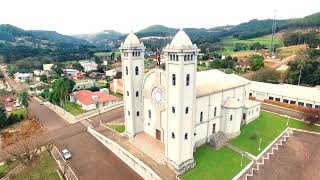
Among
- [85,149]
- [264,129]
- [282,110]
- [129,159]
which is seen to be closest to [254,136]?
[264,129]

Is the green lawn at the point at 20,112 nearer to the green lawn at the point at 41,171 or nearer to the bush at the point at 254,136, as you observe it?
the green lawn at the point at 41,171

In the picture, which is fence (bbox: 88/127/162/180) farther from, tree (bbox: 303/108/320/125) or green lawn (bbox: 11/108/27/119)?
tree (bbox: 303/108/320/125)

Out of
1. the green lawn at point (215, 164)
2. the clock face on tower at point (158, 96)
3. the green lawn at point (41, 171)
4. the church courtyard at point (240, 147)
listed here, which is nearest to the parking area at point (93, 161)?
the green lawn at point (41, 171)

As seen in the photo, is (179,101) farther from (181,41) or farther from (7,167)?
(7,167)

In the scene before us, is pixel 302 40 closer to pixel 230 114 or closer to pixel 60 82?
pixel 230 114

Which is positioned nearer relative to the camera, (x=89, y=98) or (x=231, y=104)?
(x=231, y=104)

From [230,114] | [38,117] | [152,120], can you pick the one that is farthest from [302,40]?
[38,117]

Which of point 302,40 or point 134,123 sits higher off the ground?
point 302,40
